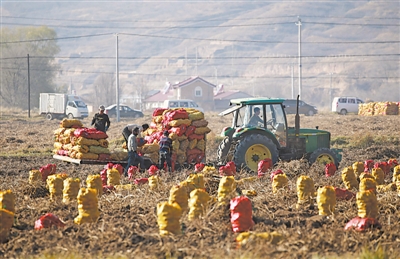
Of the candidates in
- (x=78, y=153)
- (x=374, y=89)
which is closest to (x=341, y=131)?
(x=78, y=153)

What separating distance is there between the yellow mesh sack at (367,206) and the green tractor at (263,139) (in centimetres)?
830

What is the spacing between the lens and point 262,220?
10.5 m

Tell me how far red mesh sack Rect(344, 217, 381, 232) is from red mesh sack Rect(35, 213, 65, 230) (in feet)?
12.7

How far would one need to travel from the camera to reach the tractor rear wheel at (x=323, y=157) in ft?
63.1

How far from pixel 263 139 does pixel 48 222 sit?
31.0 ft

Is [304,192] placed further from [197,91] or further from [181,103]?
[197,91]

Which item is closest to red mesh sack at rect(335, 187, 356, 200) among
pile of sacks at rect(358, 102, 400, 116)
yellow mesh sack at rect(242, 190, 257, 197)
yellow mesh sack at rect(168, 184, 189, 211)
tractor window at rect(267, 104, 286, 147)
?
yellow mesh sack at rect(242, 190, 257, 197)

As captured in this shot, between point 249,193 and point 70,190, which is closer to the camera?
point 70,190

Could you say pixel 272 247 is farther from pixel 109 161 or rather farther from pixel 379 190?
pixel 109 161

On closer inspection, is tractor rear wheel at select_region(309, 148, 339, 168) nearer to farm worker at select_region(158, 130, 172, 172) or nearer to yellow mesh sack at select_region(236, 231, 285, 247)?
farm worker at select_region(158, 130, 172, 172)

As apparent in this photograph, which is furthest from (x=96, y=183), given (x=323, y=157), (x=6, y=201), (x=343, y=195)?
(x=323, y=157)

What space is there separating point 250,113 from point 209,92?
99.5 m

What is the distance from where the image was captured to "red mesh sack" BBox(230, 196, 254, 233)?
9.73 meters

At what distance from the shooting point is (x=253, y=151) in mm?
19109
